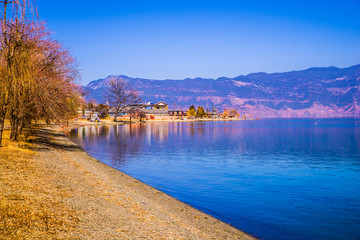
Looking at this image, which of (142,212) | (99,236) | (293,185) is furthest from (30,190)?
(293,185)

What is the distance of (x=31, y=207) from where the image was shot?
11.6 m

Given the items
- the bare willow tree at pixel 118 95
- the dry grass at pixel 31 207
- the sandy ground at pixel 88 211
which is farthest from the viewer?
the bare willow tree at pixel 118 95

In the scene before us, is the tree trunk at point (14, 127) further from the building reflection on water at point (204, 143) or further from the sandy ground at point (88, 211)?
the sandy ground at point (88, 211)

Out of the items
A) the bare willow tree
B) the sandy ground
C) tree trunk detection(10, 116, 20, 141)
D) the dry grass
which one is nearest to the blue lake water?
the sandy ground

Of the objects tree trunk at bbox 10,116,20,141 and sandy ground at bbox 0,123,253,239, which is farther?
tree trunk at bbox 10,116,20,141

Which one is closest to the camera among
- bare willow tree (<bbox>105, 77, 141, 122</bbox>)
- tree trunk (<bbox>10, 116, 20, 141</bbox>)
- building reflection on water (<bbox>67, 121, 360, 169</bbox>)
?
tree trunk (<bbox>10, 116, 20, 141</bbox>)

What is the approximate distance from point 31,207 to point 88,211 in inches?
81.3

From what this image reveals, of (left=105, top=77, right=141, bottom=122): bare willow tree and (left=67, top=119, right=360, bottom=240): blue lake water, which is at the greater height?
(left=105, top=77, right=141, bottom=122): bare willow tree

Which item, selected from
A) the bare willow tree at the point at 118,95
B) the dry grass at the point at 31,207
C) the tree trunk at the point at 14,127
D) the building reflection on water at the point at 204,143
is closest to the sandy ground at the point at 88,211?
the dry grass at the point at 31,207

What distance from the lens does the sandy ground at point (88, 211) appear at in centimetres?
1004

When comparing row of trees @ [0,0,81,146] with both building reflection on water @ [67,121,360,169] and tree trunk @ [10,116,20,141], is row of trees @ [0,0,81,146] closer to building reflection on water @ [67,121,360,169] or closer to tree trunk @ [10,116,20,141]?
tree trunk @ [10,116,20,141]

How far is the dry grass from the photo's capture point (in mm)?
9414

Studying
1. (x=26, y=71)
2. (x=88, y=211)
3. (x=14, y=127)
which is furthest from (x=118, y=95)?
(x=88, y=211)

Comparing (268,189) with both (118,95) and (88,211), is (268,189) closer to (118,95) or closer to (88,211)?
(88,211)
